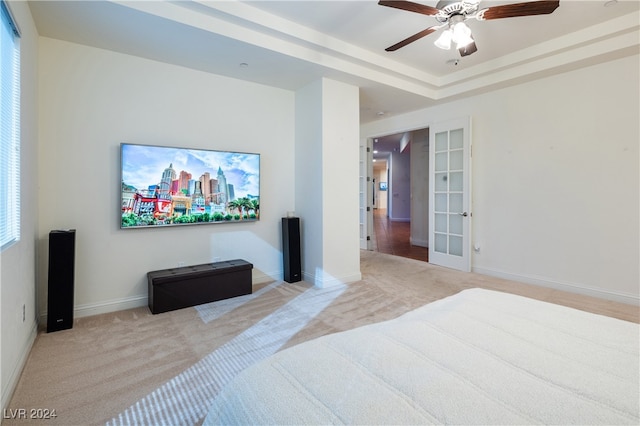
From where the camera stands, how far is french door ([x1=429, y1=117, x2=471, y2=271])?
15.5 ft

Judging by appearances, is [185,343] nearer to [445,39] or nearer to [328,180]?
[328,180]

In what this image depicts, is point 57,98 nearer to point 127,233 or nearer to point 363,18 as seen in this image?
point 127,233

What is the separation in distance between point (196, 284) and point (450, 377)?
9.62 ft

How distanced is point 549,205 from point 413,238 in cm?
355

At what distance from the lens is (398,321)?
1494 mm

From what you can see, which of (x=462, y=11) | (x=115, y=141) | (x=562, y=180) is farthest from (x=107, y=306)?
(x=562, y=180)

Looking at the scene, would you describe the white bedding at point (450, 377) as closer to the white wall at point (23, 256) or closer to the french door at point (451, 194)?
the white wall at point (23, 256)

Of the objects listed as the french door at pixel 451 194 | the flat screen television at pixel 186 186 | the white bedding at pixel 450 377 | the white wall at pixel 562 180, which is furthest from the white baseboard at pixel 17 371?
the white wall at pixel 562 180

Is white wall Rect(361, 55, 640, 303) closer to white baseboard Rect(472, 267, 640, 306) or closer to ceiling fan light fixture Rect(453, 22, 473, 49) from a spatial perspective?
white baseboard Rect(472, 267, 640, 306)

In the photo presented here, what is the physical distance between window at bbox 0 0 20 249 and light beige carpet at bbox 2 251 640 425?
3.19ft

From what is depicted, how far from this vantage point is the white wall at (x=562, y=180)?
11.1 ft

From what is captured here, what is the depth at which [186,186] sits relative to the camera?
3479mm

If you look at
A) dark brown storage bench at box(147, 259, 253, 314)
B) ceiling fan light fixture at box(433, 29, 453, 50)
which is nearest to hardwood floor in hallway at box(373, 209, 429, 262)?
dark brown storage bench at box(147, 259, 253, 314)

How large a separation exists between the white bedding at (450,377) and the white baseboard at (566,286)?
277 centimetres
